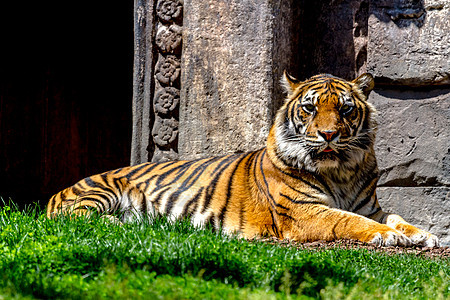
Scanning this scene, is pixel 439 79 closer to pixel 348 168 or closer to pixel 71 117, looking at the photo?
pixel 348 168

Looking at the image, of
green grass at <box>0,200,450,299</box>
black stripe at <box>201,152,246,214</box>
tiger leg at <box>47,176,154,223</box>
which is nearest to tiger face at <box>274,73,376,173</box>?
black stripe at <box>201,152,246,214</box>

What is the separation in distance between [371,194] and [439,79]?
1.30 m

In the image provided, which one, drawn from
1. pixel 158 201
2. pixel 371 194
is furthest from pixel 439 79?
pixel 158 201

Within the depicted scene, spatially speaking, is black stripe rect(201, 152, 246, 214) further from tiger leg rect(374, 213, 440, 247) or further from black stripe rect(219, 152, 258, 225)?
tiger leg rect(374, 213, 440, 247)

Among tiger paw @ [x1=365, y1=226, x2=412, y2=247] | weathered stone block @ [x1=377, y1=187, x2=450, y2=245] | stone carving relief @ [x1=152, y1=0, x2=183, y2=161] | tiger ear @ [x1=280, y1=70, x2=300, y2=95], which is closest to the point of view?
tiger paw @ [x1=365, y1=226, x2=412, y2=247]

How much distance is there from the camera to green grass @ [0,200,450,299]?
2.28 metres

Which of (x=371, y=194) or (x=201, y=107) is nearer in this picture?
(x=371, y=194)

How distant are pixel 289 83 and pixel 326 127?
683 millimetres

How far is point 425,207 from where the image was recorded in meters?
5.28

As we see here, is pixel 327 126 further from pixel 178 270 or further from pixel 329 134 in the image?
pixel 178 270

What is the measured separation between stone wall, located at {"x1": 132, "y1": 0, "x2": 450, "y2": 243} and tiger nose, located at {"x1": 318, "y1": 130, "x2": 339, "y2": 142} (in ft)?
2.99

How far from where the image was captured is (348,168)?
466cm

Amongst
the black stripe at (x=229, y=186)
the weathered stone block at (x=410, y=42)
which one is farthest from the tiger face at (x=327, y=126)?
the weathered stone block at (x=410, y=42)

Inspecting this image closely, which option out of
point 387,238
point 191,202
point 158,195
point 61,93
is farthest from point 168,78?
point 387,238
